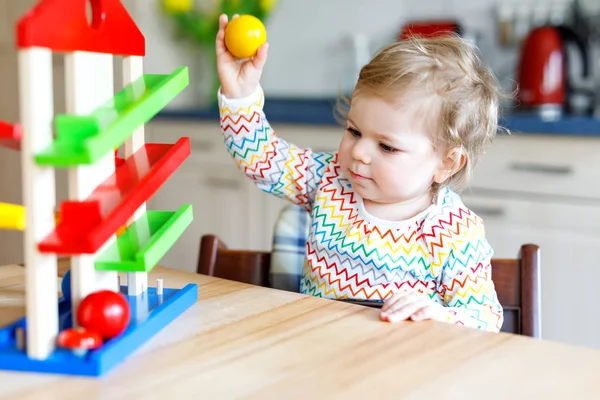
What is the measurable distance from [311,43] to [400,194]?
234cm

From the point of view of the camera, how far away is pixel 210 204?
313 centimetres

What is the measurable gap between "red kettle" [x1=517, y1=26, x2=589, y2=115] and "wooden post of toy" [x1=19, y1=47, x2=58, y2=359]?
2.21 metres

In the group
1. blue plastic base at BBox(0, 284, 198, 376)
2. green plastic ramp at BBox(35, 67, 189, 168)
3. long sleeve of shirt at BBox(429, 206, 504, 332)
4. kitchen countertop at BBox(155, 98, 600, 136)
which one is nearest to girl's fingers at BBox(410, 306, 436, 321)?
long sleeve of shirt at BBox(429, 206, 504, 332)

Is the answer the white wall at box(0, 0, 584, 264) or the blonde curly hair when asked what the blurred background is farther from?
the blonde curly hair

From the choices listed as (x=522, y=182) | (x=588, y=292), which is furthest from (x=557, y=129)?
(x=588, y=292)

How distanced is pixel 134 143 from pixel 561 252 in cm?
170

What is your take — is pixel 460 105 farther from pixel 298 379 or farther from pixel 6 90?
pixel 6 90

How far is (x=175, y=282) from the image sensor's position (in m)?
1.09

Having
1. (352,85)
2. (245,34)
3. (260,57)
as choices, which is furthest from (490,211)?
(245,34)

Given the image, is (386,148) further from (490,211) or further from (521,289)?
(490,211)

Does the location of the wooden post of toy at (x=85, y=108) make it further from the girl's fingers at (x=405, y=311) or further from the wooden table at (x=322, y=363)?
the girl's fingers at (x=405, y=311)

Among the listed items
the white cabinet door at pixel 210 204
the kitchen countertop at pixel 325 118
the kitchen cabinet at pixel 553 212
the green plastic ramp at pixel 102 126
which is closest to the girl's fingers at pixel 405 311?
the green plastic ramp at pixel 102 126

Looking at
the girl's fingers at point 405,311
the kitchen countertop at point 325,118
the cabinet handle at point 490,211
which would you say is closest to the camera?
the girl's fingers at point 405,311

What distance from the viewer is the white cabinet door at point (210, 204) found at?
119 inches
